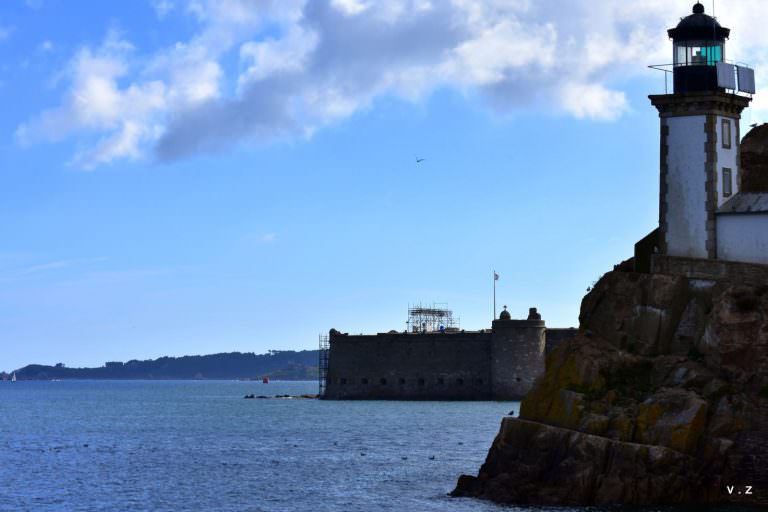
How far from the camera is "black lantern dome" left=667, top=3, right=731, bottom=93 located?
50.2 metres

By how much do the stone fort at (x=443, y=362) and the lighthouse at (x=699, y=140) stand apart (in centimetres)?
6694

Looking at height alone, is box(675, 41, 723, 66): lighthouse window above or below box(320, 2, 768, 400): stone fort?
above

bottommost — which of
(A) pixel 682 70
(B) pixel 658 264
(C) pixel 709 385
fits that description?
(C) pixel 709 385

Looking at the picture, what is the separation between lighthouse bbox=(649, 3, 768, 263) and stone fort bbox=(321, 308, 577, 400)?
220ft

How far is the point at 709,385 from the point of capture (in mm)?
43188

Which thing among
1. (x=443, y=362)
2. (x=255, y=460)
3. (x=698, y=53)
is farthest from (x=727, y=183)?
(x=443, y=362)

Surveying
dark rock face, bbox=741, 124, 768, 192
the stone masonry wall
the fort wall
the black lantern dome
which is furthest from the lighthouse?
the stone masonry wall

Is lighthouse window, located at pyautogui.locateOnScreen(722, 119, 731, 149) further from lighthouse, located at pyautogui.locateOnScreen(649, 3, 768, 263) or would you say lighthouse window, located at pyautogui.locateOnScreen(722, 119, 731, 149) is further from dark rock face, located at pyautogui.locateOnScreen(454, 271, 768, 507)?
dark rock face, located at pyautogui.locateOnScreen(454, 271, 768, 507)

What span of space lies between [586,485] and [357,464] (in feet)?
77.0

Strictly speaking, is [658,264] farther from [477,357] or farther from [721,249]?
Result: [477,357]

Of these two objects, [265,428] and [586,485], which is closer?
[586,485]

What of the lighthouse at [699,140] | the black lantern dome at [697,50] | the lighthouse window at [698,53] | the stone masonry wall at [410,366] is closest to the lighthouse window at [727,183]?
the lighthouse at [699,140]

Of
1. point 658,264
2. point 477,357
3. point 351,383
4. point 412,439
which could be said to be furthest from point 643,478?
point 351,383

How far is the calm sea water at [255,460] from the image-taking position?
52.1m
